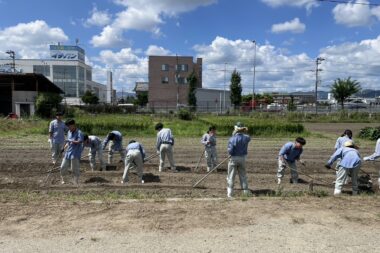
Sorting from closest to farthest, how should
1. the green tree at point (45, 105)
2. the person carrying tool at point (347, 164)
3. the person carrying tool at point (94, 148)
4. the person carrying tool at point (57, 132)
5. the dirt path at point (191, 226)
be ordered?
1. the dirt path at point (191, 226)
2. the person carrying tool at point (347, 164)
3. the person carrying tool at point (94, 148)
4. the person carrying tool at point (57, 132)
5. the green tree at point (45, 105)

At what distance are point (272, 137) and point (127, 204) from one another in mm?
20375

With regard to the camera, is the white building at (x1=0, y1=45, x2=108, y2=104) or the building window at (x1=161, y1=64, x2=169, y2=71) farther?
the white building at (x1=0, y1=45, x2=108, y2=104)

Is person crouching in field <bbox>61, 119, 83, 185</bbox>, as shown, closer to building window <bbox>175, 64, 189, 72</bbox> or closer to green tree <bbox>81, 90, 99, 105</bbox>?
building window <bbox>175, 64, 189, 72</bbox>

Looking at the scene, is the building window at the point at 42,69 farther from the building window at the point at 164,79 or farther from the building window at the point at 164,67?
the building window at the point at 164,79

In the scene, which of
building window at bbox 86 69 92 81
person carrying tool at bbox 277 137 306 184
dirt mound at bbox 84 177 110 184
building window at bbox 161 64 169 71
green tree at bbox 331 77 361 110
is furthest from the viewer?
building window at bbox 86 69 92 81

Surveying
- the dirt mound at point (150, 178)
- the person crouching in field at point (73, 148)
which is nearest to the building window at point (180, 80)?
the dirt mound at point (150, 178)

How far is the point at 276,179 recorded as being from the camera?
1203 centimetres

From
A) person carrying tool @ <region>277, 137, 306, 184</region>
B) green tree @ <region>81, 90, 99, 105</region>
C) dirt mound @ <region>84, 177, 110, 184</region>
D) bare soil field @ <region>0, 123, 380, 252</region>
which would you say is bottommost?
dirt mound @ <region>84, 177, 110, 184</region>

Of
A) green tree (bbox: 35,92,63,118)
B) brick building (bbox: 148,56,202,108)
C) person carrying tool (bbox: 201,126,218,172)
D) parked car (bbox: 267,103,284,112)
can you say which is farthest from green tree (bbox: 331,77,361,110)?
person carrying tool (bbox: 201,126,218,172)

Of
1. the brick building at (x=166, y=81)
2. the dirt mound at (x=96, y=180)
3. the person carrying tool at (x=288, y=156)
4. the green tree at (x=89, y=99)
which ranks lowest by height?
the dirt mound at (x=96, y=180)

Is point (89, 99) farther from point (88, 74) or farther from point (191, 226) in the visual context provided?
point (191, 226)

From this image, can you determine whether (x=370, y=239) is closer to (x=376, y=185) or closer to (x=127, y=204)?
(x=127, y=204)

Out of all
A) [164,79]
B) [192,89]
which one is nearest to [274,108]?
[192,89]

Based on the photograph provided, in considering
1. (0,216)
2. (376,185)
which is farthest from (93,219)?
(376,185)
